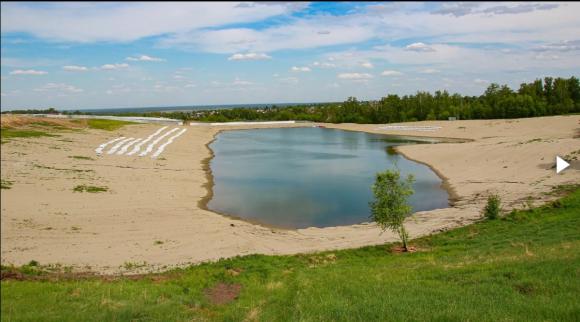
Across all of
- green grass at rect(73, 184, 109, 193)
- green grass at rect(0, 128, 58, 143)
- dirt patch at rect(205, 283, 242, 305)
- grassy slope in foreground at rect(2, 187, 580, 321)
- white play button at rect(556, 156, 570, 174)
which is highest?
green grass at rect(0, 128, 58, 143)

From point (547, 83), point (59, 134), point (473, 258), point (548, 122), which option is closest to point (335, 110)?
point (547, 83)

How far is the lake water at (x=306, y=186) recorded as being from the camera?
22781 mm

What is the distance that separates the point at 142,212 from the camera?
19938 millimetres

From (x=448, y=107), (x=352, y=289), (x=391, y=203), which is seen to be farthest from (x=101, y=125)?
(x=448, y=107)

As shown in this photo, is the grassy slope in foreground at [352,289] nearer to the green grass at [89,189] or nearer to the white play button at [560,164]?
the green grass at [89,189]

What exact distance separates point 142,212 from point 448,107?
290ft

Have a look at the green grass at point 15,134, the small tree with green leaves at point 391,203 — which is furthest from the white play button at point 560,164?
the green grass at point 15,134

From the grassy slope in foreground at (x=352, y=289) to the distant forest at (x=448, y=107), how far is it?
72.9 meters

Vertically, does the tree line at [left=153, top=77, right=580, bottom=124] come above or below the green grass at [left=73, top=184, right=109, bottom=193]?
above

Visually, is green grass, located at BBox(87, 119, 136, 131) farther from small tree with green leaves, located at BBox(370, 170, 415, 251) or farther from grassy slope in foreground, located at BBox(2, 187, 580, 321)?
grassy slope in foreground, located at BBox(2, 187, 580, 321)

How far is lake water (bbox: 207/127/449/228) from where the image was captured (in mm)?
22781

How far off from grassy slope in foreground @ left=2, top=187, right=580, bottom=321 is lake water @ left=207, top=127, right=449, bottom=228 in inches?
319

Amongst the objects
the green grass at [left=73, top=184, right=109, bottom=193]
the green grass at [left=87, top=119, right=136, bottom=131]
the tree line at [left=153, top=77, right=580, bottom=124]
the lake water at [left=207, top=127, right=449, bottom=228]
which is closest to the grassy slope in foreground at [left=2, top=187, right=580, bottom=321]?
the lake water at [left=207, top=127, right=449, bottom=228]

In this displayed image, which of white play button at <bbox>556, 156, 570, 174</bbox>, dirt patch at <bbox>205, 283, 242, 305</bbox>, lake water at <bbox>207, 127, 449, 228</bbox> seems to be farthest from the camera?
white play button at <bbox>556, 156, 570, 174</bbox>
